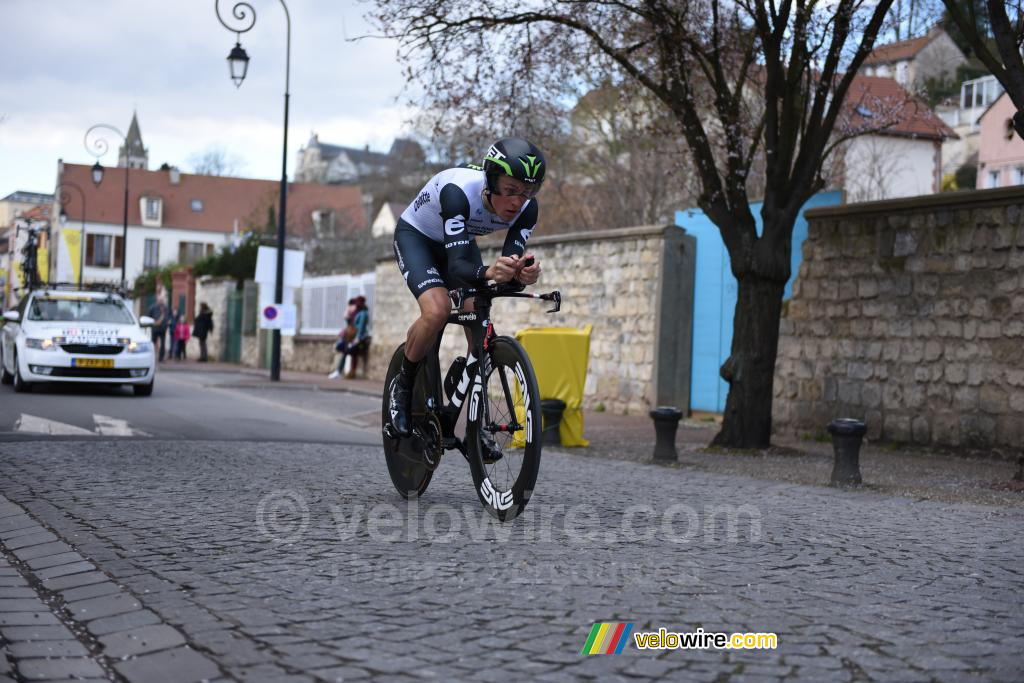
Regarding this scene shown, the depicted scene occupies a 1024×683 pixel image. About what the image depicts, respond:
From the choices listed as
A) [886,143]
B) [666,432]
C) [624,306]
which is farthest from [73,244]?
[666,432]

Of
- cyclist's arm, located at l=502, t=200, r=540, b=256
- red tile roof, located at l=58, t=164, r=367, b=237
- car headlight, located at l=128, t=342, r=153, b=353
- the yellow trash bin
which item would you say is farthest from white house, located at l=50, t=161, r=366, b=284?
cyclist's arm, located at l=502, t=200, r=540, b=256

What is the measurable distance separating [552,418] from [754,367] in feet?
7.19

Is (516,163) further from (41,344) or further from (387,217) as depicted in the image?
(387,217)

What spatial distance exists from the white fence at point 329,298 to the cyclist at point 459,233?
825 inches

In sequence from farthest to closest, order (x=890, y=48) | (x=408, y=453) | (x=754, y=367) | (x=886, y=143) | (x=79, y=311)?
(x=886, y=143) → (x=79, y=311) → (x=890, y=48) → (x=754, y=367) → (x=408, y=453)

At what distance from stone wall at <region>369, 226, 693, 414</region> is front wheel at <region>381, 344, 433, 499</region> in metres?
9.30

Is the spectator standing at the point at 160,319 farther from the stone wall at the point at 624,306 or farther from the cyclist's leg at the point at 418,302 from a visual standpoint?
the cyclist's leg at the point at 418,302

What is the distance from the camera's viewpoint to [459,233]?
18.5ft

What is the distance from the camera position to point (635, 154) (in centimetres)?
3272

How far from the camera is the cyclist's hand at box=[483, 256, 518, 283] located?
211 inches

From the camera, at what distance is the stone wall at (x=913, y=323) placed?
36.9 feet

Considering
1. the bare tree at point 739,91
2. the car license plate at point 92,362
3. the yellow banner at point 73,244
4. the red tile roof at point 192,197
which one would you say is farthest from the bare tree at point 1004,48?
the red tile roof at point 192,197

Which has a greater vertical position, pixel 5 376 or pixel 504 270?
pixel 504 270

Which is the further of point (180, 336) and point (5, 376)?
point (180, 336)
